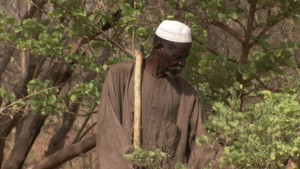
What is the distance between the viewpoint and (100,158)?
570cm

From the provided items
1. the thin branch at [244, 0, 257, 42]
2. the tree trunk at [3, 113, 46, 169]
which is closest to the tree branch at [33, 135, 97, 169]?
the tree trunk at [3, 113, 46, 169]

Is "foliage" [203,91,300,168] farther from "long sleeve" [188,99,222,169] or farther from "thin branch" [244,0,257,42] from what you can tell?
"thin branch" [244,0,257,42]

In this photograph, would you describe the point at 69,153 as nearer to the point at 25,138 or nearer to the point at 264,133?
the point at 25,138

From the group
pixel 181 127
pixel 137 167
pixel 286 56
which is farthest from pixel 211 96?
pixel 137 167

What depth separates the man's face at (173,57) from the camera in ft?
18.5

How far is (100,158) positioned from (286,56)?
180cm

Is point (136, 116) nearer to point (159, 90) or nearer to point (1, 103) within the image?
point (159, 90)

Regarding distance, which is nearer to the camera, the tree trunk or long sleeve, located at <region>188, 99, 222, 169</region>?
long sleeve, located at <region>188, 99, 222, 169</region>

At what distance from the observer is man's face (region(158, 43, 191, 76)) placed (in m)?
5.64

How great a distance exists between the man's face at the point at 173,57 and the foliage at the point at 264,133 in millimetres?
731

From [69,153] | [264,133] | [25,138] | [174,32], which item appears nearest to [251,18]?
[174,32]

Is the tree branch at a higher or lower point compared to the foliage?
lower

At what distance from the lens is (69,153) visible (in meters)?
8.12

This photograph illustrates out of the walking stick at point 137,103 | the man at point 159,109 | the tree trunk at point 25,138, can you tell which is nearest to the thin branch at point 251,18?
the man at point 159,109
